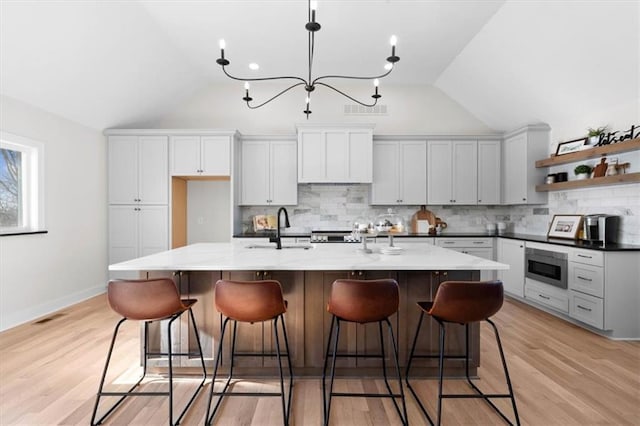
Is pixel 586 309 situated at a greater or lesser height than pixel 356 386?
greater

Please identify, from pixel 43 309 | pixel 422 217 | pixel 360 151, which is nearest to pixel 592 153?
pixel 422 217

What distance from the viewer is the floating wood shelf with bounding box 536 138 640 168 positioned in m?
3.49

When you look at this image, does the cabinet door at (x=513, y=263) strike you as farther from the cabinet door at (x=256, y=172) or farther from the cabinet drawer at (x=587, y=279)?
the cabinet door at (x=256, y=172)

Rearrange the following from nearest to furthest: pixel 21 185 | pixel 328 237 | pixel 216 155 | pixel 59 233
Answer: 1. pixel 21 185
2. pixel 59 233
3. pixel 328 237
4. pixel 216 155

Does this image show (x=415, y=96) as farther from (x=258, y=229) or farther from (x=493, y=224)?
(x=258, y=229)

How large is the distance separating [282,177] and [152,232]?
7.26ft

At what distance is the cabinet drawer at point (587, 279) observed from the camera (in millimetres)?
3383

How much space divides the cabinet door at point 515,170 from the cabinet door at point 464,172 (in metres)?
0.47

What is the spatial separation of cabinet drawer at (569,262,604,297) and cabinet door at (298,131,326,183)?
353 cm

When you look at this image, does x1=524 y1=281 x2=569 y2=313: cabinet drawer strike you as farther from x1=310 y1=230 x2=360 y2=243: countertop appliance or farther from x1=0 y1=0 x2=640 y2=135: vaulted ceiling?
x1=310 y1=230 x2=360 y2=243: countertop appliance

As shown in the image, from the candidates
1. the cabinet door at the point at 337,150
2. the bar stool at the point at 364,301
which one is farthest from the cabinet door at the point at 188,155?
the bar stool at the point at 364,301

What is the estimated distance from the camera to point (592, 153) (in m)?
3.96

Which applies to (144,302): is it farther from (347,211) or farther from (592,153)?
(592,153)

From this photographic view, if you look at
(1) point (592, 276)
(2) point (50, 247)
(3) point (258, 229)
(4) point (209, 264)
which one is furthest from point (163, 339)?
(1) point (592, 276)
